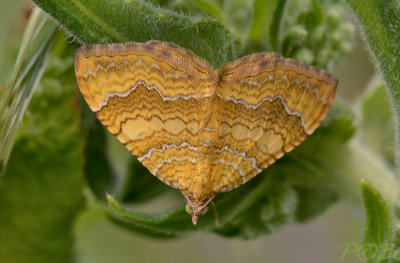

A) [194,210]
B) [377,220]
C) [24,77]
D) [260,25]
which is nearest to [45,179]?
[24,77]

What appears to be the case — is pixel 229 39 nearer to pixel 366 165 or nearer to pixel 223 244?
pixel 366 165

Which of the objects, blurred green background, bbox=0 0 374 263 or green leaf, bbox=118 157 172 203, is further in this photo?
blurred green background, bbox=0 0 374 263

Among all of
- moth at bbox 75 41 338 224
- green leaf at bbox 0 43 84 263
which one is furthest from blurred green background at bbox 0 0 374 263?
moth at bbox 75 41 338 224

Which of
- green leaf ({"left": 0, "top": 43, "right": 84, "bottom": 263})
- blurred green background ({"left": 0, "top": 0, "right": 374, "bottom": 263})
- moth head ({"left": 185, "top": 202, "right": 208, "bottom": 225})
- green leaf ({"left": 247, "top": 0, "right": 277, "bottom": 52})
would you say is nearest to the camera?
moth head ({"left": 185, "top": 202, "right": 208, "bottom": 225})

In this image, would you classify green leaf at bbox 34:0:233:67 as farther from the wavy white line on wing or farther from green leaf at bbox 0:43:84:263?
green leaf at bbox 0:43:84:263

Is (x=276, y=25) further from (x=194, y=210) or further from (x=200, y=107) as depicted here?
(x=194, y=210)
